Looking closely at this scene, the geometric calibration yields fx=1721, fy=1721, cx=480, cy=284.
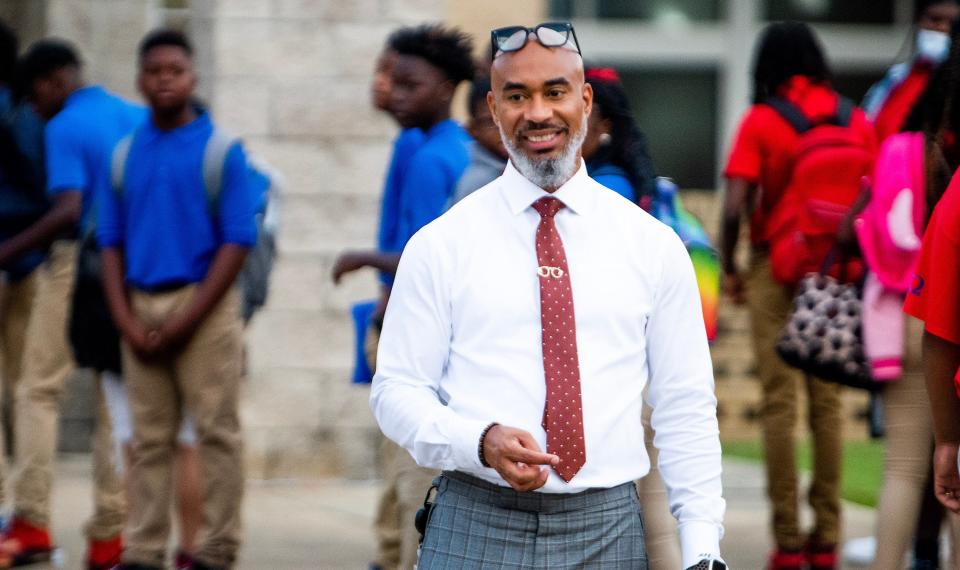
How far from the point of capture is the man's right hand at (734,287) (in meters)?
7.64

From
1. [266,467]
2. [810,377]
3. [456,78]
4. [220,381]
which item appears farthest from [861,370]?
[266,467]

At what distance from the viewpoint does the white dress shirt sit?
3.42 metres

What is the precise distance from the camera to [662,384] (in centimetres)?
354

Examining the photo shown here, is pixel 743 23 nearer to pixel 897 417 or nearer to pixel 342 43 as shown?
pixel 342 43

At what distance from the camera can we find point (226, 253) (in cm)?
646

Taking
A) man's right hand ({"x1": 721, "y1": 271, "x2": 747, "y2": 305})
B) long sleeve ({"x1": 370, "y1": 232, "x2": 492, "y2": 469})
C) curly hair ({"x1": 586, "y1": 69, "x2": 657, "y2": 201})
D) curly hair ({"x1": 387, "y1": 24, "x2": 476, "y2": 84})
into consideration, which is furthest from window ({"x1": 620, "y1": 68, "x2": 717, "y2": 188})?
long sleeve ({"x1": 370, "y1": 232, "x2": 492, "y2": 469})

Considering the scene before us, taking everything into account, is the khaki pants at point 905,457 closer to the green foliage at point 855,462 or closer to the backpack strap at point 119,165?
the backpack strap at point 119,165

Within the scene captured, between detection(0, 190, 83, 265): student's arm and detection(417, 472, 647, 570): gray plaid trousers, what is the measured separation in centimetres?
431

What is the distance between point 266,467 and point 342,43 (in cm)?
244

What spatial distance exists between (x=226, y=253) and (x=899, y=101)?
2757 mm

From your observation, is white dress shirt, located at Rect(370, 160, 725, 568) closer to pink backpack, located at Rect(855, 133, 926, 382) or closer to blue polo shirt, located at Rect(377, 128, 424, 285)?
pink backpack, located at Rect(855, 133, 926, 382)

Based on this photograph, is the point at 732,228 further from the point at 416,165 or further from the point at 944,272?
the point at 944,272

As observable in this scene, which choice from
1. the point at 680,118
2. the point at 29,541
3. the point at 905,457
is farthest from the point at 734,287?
the point at 680,118

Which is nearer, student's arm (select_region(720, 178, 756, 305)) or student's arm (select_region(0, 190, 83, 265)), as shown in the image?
student's arm (select_region(720, 178, 756, 305))
